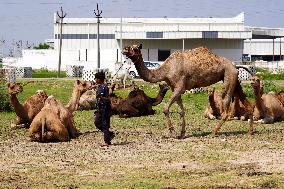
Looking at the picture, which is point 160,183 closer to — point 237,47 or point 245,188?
point 245,188

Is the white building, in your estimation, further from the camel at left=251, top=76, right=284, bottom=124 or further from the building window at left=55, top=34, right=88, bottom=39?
the camel at left=251, top=76, right=284, bottom=124

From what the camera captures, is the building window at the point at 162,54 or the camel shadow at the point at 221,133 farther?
the building window at the point at 162,54

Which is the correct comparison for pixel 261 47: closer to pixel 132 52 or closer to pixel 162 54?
pixel 162 54

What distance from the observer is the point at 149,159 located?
13.4 metres

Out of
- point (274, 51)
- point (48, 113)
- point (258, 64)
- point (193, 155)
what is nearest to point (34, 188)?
point (193, 155)

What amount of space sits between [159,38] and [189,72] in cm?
7285

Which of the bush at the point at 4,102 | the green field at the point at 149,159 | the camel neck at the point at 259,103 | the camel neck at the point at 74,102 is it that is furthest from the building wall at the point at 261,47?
the camel neck at the point at 74,102

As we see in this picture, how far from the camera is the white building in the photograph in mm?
86000

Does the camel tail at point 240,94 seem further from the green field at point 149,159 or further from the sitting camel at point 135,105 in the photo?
the sitting camel at point 135,105

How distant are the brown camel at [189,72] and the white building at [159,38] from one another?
6518 cm

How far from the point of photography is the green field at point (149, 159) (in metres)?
11.0

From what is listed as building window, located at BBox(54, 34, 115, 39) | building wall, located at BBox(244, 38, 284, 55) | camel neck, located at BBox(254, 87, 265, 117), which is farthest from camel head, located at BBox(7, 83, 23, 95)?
building wall, located at BBox(244, 38, 284, 55)

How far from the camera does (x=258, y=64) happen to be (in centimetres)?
8000

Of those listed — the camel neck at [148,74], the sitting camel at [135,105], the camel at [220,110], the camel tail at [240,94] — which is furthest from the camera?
the sitting camel at [135,105]
